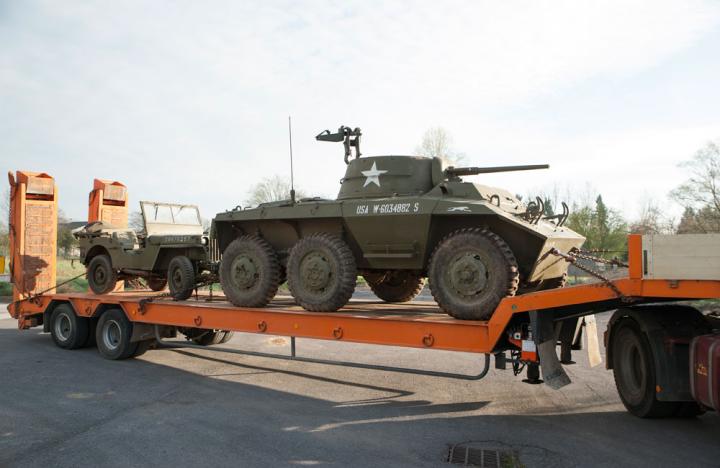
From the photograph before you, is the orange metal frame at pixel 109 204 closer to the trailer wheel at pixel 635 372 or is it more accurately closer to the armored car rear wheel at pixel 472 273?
the armored car rear wheel at pixel 472 273

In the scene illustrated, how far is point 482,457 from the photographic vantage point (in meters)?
5.91

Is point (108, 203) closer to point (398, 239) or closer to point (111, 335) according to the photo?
point (111, 335)

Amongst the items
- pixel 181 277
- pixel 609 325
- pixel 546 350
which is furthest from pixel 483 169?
pixel 181 277

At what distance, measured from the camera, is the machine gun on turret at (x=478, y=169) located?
28.3ft

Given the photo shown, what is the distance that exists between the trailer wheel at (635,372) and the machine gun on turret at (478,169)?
2487 mm

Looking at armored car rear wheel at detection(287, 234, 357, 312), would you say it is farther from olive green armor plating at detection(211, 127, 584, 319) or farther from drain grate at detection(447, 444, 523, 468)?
drain grate at detection(447, 444, 523, 468)

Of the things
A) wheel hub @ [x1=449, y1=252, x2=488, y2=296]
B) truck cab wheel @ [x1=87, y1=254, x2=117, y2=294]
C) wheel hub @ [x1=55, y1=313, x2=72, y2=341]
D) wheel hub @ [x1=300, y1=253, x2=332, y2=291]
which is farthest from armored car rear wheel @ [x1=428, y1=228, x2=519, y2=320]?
wheel hub @ [x1=55, y1=313, x2=72, y2=341]

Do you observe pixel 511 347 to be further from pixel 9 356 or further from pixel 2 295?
pixel 2 295

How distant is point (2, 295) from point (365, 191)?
77.3 ft

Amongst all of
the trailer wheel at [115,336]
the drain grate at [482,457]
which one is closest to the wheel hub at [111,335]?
the trailer wheel at [115,336]

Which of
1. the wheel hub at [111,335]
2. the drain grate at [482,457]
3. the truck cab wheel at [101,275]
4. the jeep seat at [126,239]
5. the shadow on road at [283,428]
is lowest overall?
the drain grate at [482,457]

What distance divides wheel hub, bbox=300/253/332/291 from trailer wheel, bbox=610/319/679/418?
152 inches

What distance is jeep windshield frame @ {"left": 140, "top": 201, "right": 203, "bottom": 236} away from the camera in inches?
510

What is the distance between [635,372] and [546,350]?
4.00ft
